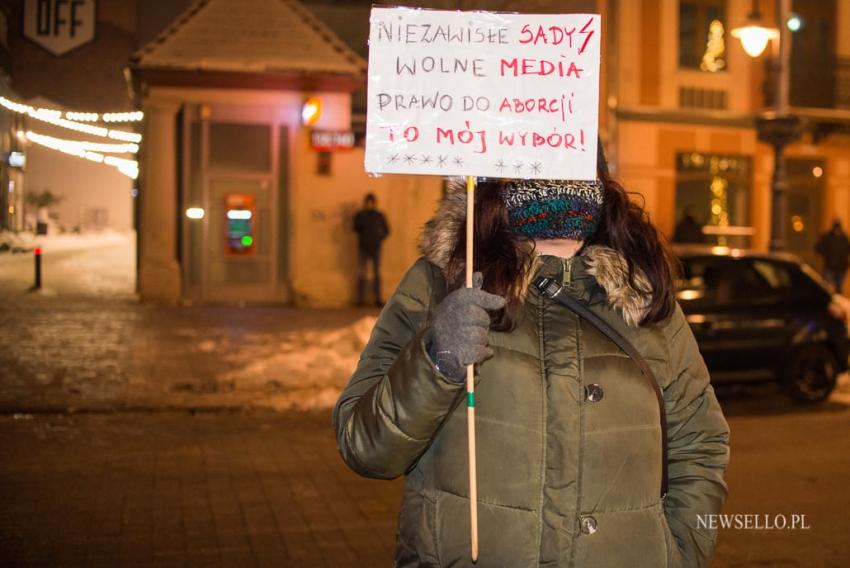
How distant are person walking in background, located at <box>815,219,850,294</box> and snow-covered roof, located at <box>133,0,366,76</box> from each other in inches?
399

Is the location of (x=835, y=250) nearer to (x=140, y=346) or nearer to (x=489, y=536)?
(x=140, y=346)

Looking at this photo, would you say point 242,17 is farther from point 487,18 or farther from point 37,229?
point 487,18

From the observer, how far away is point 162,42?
18.2m

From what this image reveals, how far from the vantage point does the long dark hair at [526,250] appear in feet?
8.64

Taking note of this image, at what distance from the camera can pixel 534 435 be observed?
99.6 inches

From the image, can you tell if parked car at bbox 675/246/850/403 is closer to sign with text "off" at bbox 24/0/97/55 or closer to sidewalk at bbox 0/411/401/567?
sidewalk at bbox 0/411/401/567

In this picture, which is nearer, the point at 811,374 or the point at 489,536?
the point at 489,536

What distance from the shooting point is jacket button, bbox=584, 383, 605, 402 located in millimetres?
2562

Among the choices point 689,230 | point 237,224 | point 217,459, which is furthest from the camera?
point 689,230

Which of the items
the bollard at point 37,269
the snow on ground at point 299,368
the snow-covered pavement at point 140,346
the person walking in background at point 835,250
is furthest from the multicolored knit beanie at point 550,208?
the person walking in background at point 835,250

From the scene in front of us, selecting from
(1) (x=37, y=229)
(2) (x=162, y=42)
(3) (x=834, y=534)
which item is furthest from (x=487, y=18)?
(2) (x=162, y=42)

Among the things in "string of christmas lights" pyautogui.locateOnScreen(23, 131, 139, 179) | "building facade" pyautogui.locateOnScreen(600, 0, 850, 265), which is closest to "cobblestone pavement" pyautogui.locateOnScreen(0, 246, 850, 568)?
"string of christmas lights" pyautogui.locateOnScreen(23, 131, 139, 179)

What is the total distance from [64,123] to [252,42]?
458 cm

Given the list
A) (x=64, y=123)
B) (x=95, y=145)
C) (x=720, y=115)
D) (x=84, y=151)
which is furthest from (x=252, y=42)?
(x=720, y=115)
